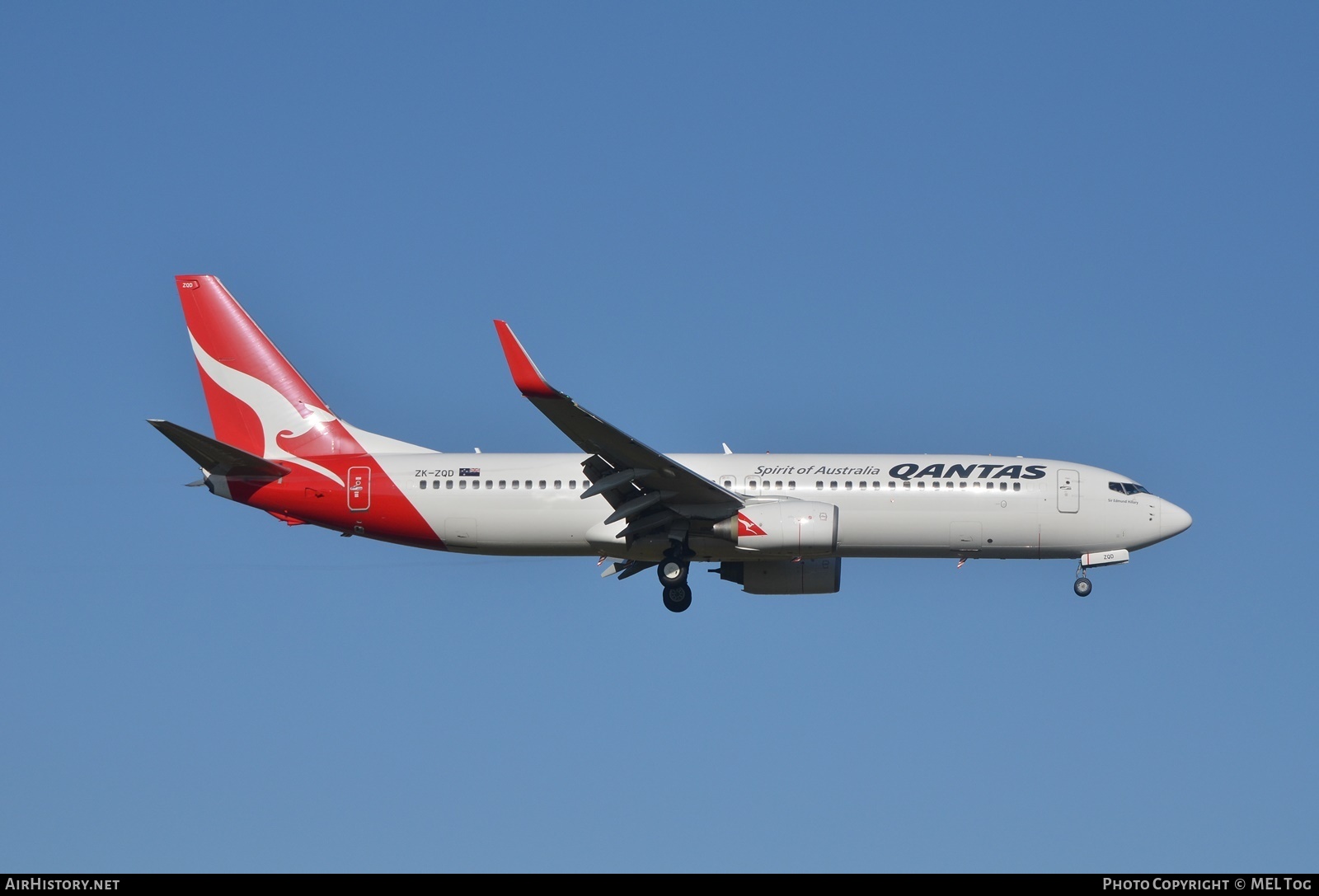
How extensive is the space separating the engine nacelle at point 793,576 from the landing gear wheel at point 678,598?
2197mm

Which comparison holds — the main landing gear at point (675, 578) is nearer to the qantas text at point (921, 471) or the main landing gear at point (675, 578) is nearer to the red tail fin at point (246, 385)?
the qantas text at point (921, 471)

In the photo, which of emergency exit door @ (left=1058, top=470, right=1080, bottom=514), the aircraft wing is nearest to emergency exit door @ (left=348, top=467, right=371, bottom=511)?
the aircraft wing

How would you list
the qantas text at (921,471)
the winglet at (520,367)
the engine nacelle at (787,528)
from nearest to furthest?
the winglet at (520,367)
the engine nacelle at (787,528)
the qantas text at (921,471)

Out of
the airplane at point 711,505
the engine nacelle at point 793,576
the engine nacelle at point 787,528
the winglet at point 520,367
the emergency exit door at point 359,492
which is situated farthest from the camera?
the engine nacelle at point 793,576

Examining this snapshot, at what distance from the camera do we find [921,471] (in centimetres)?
4081

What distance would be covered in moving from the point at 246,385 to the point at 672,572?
13164mm

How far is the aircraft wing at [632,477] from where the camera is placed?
36.0 meters

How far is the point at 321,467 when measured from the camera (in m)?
41.6

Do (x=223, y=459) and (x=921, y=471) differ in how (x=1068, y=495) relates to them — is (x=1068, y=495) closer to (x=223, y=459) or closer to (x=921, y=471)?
(x=921, y=471)

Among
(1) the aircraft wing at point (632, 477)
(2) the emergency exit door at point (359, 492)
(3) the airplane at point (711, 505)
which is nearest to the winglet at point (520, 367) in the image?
(1) the aircraft wing at point (632, 477)
